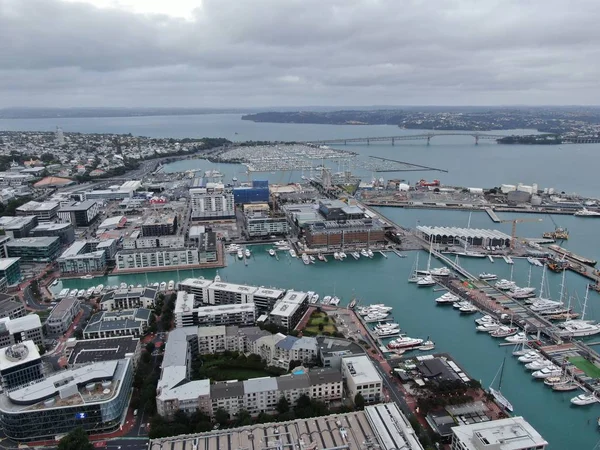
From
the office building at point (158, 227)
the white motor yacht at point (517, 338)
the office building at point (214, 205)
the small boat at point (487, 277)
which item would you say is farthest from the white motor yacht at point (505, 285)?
the office building at point (158, 227)

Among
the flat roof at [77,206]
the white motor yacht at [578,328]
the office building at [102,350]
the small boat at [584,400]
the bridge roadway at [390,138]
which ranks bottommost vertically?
the small boat at [584,400]

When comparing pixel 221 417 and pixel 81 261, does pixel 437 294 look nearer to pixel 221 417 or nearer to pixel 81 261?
pixel 221 417

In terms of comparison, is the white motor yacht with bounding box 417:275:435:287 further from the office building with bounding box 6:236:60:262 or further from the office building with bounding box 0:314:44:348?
the office building with bounding box 6:236:60:262

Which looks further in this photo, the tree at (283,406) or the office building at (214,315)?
the office building at (214,315)

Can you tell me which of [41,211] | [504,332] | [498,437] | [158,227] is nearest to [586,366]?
[504,332]

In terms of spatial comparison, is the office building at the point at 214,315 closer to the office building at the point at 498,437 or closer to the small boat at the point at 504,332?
the office building at the point at 498,437

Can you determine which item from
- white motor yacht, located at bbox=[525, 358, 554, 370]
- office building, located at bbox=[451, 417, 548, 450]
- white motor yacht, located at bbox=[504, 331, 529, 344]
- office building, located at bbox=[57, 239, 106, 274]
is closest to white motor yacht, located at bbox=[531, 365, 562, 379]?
white motor yacht, located at bbox=[525, 358, 554, 370]
